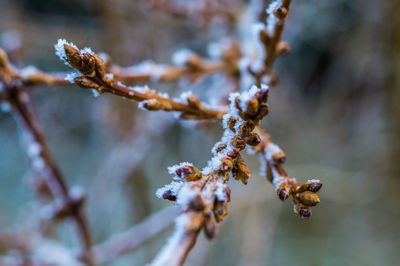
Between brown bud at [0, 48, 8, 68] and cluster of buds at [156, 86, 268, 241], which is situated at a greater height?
brown bud at [0, 48, 8, 68]

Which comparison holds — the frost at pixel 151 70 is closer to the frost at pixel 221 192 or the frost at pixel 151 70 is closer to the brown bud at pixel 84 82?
the brown bud at pixel 84 82

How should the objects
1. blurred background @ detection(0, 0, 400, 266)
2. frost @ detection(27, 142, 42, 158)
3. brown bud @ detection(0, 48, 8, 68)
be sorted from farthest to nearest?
blurred background @ detection(0, 0, 400, 266) < frost @ detection(27, 142, 42, 158) < brown bud @ detection(0, 48, 8, 68)

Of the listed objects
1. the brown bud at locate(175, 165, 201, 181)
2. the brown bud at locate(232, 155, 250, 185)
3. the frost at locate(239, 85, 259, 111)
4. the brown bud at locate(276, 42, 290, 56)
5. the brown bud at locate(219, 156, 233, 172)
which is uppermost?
the brown bud at locate(276, 42, 290, 56)

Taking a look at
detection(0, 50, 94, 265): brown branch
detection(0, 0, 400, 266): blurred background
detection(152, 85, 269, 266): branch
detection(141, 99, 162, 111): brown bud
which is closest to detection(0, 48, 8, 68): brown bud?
detection(0, 50, 94, 265): brown branch

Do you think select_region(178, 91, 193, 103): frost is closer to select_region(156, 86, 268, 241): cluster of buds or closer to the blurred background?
select_region(156, 86, 268, 241): cluster of buds

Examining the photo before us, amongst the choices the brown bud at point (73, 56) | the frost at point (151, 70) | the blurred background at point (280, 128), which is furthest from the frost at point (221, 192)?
the blurred background at point (280, 128)

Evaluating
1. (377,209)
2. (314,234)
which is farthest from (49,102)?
(377,209)
